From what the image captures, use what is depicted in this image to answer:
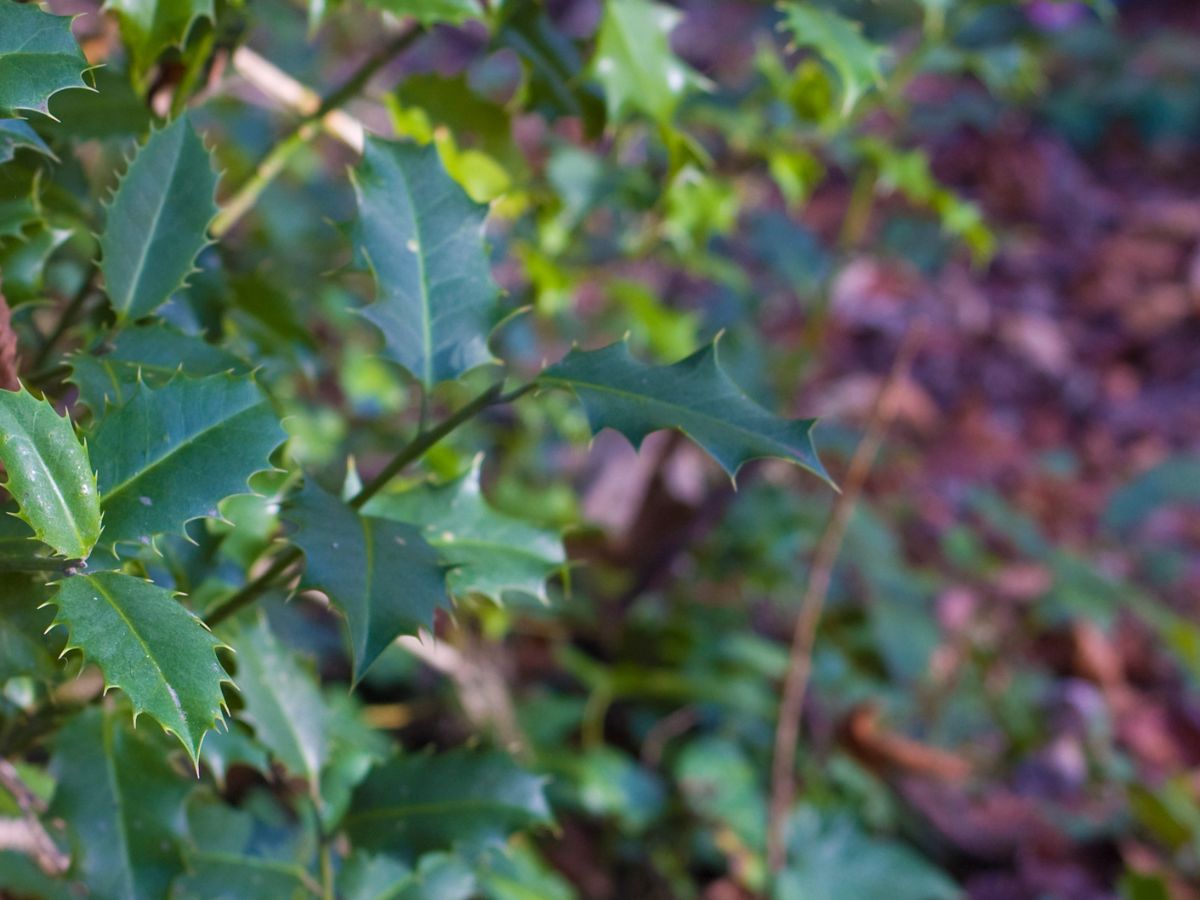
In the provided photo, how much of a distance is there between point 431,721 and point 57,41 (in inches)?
59.5

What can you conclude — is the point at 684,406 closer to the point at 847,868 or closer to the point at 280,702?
the point at 280,702

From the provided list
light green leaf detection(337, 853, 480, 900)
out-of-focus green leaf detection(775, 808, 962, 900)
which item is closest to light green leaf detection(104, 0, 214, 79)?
light green leaf detection(337, 853, 480, 900)

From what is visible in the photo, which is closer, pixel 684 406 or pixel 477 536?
pixel 684 406

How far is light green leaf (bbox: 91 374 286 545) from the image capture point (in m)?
0.55

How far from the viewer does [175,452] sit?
0.57 m

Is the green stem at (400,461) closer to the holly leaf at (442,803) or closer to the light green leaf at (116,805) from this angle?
the light green leaf at (116,805)

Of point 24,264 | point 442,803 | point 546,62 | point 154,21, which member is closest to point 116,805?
point 442,803

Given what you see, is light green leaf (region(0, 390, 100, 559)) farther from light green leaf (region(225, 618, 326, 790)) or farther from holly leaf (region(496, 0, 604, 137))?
holly leaf (region(496, 0, 604, 137))

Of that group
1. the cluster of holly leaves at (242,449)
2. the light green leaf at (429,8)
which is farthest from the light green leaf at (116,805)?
the light green leaf at (429,8)

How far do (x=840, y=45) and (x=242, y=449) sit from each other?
0.66 metres

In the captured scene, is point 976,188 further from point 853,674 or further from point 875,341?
point 853,674

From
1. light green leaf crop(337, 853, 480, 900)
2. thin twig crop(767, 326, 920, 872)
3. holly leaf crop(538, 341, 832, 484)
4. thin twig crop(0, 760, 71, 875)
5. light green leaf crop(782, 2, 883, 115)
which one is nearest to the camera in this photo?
holly leaf crop(538, 341, 832, 484)

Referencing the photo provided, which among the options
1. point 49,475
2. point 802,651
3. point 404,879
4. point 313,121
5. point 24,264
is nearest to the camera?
point 49,475

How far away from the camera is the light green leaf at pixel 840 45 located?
95 cm
